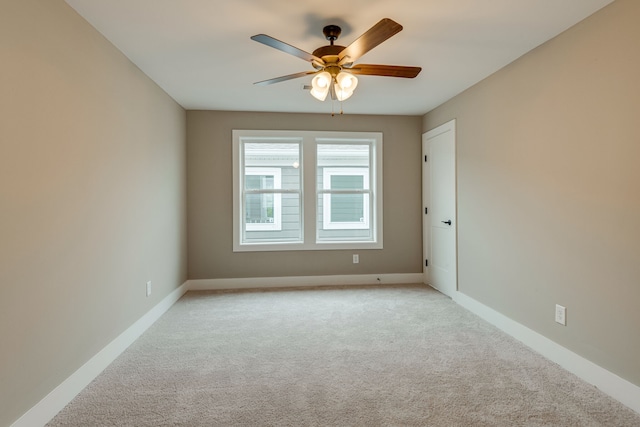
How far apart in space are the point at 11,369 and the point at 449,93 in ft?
13.9

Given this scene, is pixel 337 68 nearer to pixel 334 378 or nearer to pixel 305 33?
pixel 305 33

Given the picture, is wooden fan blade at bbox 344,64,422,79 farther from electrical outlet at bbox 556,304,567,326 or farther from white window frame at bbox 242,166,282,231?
white window frame at bbox 242,166,282,231

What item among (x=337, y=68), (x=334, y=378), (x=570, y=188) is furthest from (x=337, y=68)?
(x=334, y=378)

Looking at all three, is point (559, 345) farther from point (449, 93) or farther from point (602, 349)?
point (449, 93)

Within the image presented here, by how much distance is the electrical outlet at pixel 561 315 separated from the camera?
2432mm

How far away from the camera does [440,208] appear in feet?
14.3

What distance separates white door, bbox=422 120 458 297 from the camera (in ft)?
13.2

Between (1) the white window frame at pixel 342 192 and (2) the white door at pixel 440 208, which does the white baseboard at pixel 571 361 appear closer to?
(2) the white door at pixel 440 208

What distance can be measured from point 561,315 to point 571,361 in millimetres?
309

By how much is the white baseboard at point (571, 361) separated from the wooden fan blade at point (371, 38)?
2436 mm

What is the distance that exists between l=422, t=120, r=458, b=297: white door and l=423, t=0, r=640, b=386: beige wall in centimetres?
54

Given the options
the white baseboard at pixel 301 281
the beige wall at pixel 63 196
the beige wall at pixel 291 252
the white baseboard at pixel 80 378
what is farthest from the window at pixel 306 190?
the white baseboard at pixel 80 378

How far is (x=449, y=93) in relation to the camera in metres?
3.82

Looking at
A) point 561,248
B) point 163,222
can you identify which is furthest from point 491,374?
point 163,222
